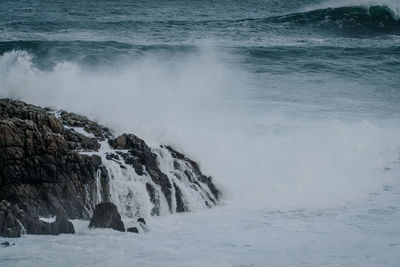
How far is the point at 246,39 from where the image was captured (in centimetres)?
3241

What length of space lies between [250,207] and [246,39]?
1891 cm

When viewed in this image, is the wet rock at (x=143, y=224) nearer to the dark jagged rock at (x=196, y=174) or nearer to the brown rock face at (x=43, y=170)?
→ the brown rock face at (x=43, y=170)

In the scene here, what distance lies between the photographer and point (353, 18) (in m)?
35.8

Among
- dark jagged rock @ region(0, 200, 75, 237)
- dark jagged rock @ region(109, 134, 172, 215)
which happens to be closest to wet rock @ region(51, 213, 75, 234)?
dark jagged rock @ region(0, 200, 75, 237)

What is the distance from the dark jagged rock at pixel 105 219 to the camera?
12.3 meters

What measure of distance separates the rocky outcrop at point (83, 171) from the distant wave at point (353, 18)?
72.9ft

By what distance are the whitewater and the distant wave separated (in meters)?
0.11

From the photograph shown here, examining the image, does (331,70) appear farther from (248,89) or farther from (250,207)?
(250,207)

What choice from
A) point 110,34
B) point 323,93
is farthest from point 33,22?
point 323,93

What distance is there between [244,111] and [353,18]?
55.4ft

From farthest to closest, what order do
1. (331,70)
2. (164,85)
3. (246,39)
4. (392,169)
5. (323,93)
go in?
(246,39) < (331,70) < (323,93) < (164,85) < (392,169)

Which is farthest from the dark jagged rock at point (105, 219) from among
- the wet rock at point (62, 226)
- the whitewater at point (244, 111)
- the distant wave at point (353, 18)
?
the distant wave at point (353, 18)

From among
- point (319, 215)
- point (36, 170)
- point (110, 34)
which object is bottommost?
point (319, 215)

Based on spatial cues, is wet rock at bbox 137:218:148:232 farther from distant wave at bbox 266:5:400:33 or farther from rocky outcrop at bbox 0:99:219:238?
distant wave at bbox 266:5:400:33
